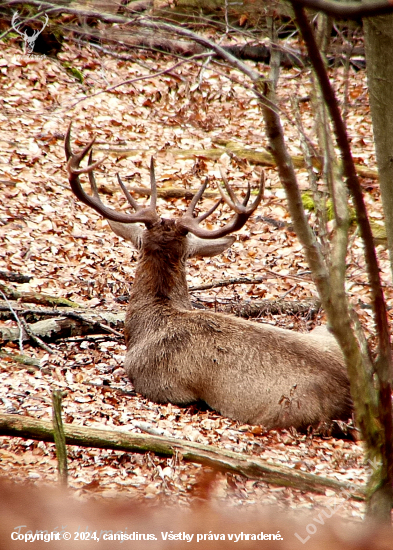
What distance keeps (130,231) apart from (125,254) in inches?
116

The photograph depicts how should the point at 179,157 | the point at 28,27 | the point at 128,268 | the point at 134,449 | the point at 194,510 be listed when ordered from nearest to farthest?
the point at 194,510 < the point at 134,449 < the point at 128,268 < the point at 179,157 < the point at 28,27

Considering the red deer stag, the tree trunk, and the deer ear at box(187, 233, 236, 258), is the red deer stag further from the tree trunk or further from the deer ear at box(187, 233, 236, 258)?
the tree trunk

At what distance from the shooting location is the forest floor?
4258 mm

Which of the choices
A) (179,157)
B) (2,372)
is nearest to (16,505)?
(2,372)

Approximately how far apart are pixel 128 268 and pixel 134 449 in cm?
615

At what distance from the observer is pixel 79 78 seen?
47.6 ft

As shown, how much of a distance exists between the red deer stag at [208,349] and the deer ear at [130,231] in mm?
12

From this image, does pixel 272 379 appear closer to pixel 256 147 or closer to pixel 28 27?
pixel 256 147

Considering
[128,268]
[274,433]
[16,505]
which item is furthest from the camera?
[128,268]

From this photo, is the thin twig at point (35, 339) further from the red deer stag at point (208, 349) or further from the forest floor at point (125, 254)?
the red deer stag at point (208, 349)

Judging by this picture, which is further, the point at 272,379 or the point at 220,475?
the point at 272,379

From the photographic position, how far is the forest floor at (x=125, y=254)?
426 centimetres

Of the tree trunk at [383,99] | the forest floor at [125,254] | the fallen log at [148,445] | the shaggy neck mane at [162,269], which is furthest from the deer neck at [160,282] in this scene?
the tree trunk at [383,99]

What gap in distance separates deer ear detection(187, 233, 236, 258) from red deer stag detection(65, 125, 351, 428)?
1 cm
